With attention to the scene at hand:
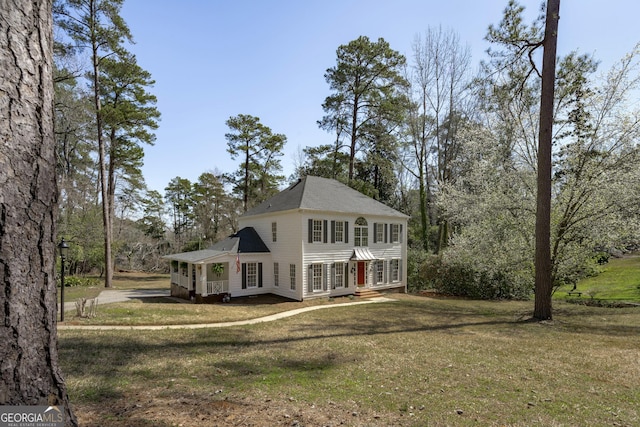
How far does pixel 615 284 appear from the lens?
74.6ft

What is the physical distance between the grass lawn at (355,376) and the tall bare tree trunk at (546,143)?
95.8 inches

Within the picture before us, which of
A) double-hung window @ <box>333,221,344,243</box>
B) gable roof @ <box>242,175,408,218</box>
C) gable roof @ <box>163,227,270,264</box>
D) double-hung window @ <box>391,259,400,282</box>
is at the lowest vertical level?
double-hung window @ <box>391,259,400,282</box>

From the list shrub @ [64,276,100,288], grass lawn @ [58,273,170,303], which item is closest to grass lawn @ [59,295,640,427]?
grass lawn @ [58,273,170,303]

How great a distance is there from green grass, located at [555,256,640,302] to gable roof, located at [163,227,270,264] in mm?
20035

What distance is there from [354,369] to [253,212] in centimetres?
1662

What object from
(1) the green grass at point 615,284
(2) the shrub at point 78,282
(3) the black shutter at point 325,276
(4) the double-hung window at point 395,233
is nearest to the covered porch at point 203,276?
(3) the black shutter at point 325,276

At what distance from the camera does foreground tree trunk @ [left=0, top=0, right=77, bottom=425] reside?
2.00 metres

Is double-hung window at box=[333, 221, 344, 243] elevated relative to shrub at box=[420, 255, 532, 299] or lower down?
elevated

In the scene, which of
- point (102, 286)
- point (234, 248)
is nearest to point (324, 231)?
point (234, 248)

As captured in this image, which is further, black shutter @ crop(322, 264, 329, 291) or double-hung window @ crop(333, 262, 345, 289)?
double-hung window @ crop(333, 262, 345, 289)

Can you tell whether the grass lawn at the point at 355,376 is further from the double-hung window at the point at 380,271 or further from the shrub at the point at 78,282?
the shrub at the point at 78,282

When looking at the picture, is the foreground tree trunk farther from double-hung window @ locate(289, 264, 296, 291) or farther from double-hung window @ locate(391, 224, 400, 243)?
double-hung window @ locate(391, 224, 400, 243)

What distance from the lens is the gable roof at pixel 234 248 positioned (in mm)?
17875

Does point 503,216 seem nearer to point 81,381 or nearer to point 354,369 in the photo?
point 354,369
